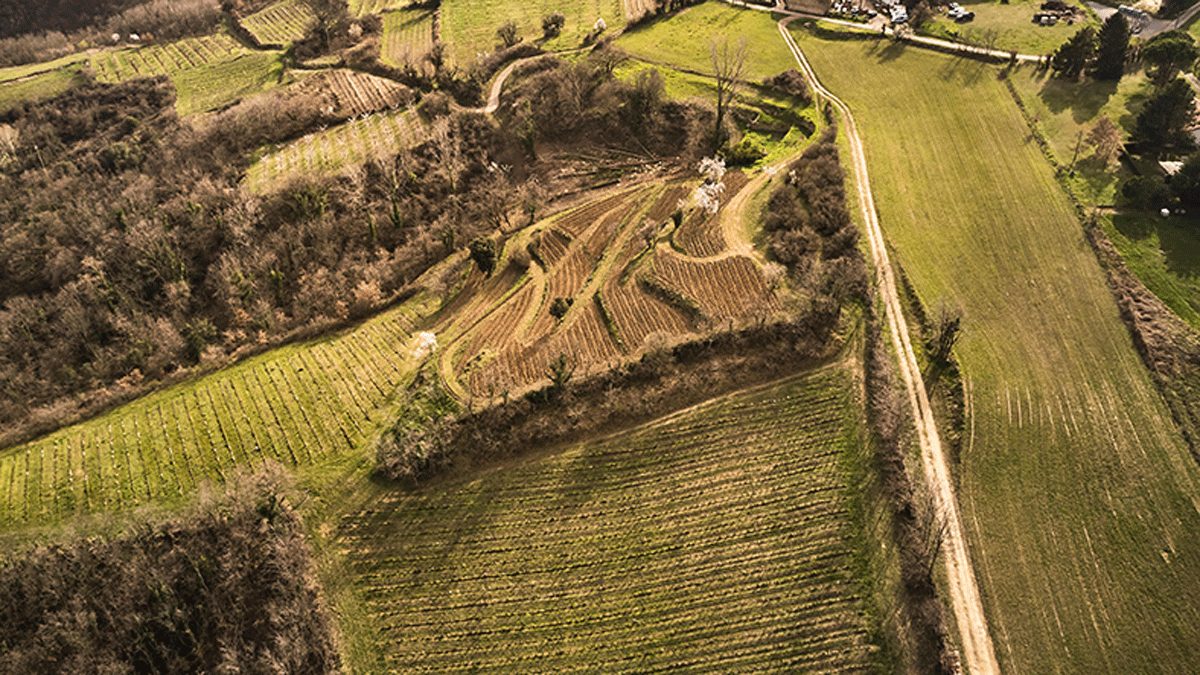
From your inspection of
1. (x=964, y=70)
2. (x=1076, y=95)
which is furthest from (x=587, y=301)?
(x=1076, y=95)

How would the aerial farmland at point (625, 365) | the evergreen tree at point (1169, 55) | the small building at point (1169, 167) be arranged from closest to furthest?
the aerial farmland at point (625, 365)
the small building at point (1169, 167)
the evergreen tree at point (1169, 55)

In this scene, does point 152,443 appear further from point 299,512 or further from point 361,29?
point 361,29

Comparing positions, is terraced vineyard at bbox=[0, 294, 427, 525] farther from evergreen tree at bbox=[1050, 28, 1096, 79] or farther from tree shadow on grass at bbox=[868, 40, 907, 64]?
evergreen tree at bbox=[1050, 28, 1096, 79]

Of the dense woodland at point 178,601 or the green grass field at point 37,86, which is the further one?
the green grass field at point 37,86

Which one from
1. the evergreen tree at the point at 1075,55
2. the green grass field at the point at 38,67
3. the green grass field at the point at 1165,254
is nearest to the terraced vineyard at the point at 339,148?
the green grass field at the point at 38,67

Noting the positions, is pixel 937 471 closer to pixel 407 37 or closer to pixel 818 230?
pixel 818 230

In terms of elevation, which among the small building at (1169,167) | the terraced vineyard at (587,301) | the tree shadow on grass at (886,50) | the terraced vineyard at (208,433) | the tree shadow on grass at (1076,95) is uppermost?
the tree shadow on grass at (886,50)

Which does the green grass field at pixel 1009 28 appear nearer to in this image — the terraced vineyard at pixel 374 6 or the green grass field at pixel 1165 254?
the green grass field at pixel 1165 254

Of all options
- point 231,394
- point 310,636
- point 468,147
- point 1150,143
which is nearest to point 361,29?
point 468,147

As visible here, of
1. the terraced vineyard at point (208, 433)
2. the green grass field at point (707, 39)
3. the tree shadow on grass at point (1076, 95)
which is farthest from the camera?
the green grass field at point (707, 39)
